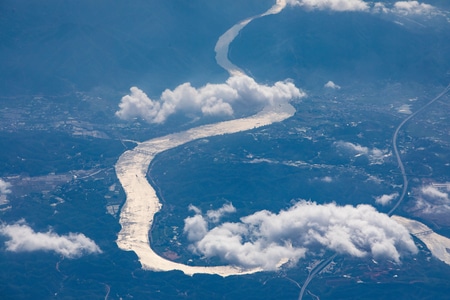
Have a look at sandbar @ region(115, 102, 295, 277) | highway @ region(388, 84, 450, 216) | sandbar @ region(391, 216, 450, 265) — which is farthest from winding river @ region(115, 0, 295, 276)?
sandbar @ region(391, 216, 450, 265)

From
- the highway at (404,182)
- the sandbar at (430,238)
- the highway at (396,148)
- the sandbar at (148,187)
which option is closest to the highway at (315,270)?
the highway at (404,182)

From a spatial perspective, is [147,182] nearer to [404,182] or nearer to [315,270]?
[315,270]

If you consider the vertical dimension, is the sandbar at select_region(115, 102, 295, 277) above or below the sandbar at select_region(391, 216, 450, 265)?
above

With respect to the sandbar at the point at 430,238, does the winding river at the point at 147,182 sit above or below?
above

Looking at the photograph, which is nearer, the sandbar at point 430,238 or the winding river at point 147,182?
the winding river at point 147,182

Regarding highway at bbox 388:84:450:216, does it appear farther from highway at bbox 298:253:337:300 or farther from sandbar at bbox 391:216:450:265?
highway at bbox 298:253:337:300

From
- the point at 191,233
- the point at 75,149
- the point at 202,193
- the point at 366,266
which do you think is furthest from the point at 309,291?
the point at 75,149

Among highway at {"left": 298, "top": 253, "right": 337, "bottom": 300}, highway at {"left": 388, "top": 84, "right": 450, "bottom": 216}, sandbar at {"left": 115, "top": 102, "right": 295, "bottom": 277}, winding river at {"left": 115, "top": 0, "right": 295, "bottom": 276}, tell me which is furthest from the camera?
highway at {"left": 388, "top": 84, "right": 450, "bottom": 216}

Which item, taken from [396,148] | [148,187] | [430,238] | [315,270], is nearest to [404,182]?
[396,148]

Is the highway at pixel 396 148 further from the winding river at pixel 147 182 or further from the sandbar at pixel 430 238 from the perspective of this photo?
the winding river at pixel 147 182

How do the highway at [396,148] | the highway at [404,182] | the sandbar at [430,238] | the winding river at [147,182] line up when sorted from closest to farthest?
the highway at [404,182] → the winding river at [147,182] → the sandbar at [430,238] → the highway at [396,148]

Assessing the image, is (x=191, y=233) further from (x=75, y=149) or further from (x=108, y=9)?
(x=108, y=9)
